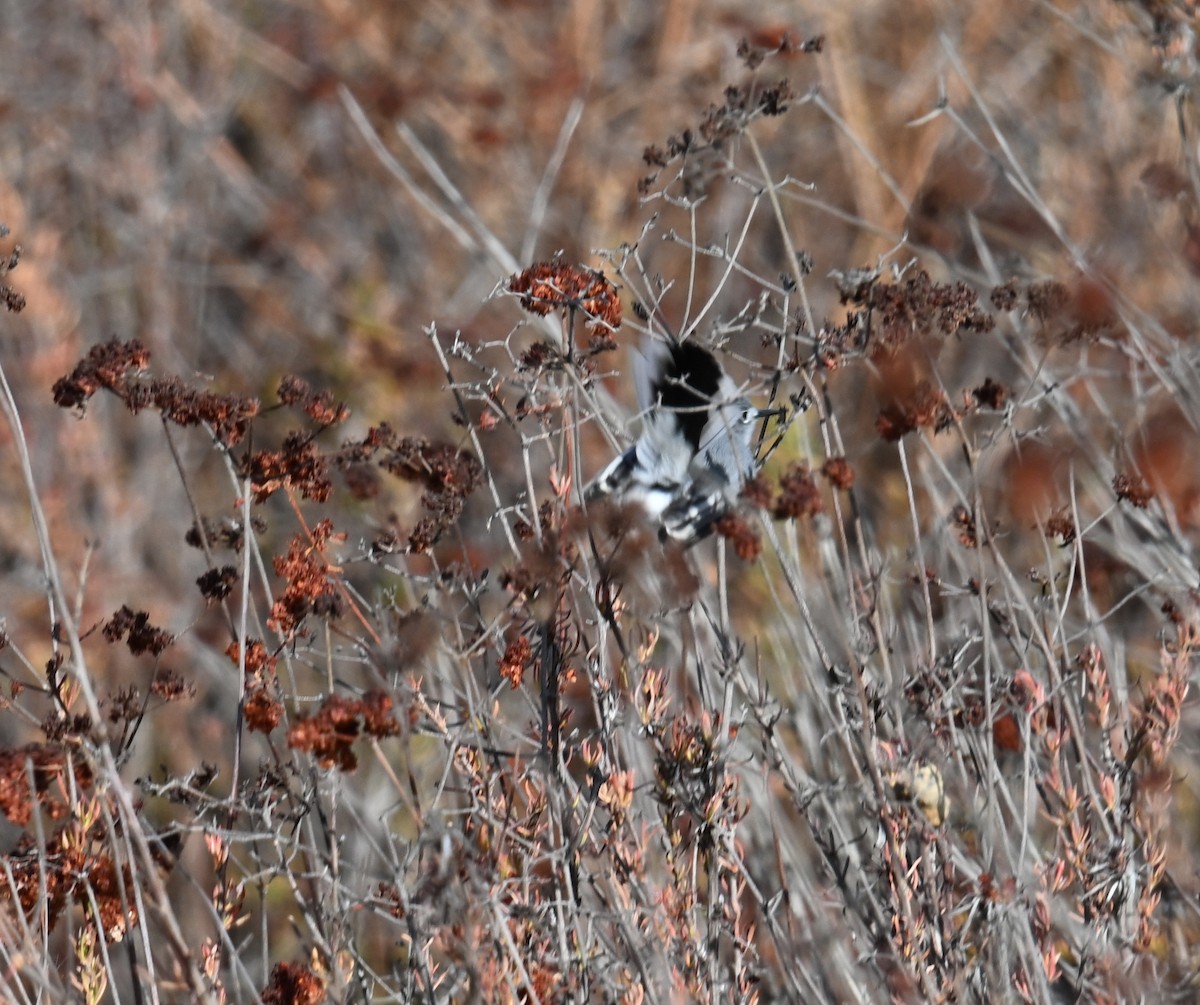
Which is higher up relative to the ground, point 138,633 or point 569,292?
point 569,292

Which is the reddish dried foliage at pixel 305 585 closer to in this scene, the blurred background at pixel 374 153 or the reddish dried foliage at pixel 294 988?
the reddish dried foliage at pixel 294 988

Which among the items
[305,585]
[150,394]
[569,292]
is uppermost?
[150,394]

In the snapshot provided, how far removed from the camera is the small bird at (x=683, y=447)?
2230 millimetres

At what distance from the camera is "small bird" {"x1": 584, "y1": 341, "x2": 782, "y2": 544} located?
223 cm

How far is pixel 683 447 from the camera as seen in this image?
246cm

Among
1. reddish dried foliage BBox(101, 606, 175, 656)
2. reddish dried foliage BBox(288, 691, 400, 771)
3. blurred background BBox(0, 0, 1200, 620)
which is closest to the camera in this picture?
reddish dried foliage BBox(288, 691, 400, 771)

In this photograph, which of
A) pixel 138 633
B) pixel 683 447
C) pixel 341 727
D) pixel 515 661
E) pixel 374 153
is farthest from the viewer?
pixel 374 153

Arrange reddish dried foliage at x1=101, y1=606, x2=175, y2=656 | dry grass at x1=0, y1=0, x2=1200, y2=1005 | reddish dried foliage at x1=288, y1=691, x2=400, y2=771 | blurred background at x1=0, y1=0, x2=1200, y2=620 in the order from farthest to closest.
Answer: blurred background at x1=0, y1=0, x2=1200, y2=620 → reddish dried foliage at x1=101, y1=606, x2=175, y2=656 → dry grass at x1=0, y1=0, x2=1200, y2=1005 → reddish dried foliage at x1=288, y1=691, x2=400, y2=771

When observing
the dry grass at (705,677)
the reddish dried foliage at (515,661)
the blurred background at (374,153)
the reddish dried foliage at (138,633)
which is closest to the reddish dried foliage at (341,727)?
the dry grass at (705,677)

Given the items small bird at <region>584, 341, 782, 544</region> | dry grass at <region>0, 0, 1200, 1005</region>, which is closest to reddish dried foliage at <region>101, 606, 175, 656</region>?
dry grass at <region>0, 0, 1200, 1005</region>

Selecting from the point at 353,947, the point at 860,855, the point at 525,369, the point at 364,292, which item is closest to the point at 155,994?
the point at 353,947

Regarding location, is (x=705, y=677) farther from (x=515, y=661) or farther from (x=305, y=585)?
(x=305, y=585)

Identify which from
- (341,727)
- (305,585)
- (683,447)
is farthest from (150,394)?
(683,447)

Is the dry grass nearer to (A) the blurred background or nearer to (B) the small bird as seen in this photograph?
(B) the small bird
